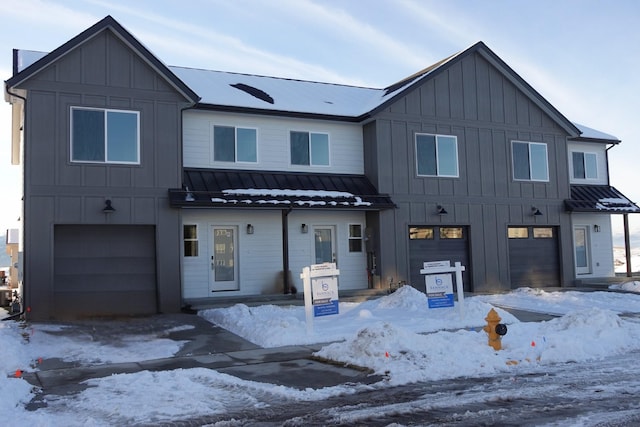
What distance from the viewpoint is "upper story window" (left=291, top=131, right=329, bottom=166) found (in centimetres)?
1841

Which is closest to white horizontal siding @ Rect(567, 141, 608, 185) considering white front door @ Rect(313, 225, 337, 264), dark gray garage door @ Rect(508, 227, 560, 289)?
dark gray garage door @ Rect(508, 227, 560, 289)

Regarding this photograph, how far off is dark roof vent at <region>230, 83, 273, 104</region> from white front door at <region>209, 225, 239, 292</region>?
13.5 feet

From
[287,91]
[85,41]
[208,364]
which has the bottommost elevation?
[208,364]

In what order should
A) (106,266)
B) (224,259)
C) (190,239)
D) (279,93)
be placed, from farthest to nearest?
(279,93), (224,259), (190,239), (106,266)

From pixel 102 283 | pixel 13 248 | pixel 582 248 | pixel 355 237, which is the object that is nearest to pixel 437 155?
pixel 355 237

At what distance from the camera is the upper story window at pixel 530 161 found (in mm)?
21094

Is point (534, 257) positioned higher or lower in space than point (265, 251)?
lower

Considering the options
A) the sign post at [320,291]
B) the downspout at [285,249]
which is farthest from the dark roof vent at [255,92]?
the sign post at [320,291]

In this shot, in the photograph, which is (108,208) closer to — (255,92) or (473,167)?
(255,92)

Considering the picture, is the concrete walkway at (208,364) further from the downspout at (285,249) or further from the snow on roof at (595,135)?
the snow on roof at (595,135)

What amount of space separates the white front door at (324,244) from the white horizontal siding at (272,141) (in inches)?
70.7

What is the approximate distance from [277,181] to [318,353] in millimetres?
8241

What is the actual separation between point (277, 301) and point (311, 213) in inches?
128

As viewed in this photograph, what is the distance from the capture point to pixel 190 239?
1681cm
